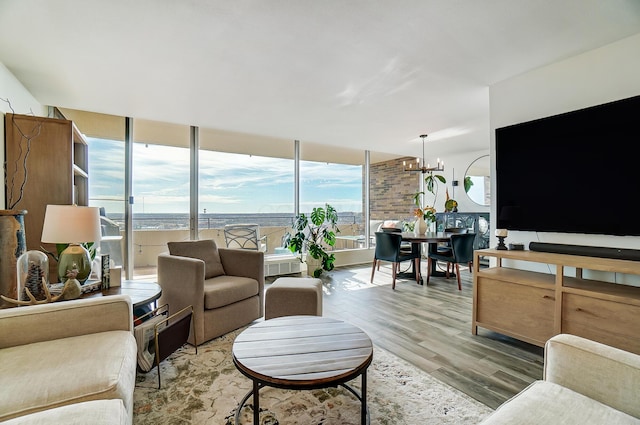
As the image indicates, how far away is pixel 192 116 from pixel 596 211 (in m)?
4.32

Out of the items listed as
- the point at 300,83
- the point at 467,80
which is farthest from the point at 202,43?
the point at 467,80

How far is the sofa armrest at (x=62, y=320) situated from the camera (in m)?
1.48

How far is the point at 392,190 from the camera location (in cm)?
726

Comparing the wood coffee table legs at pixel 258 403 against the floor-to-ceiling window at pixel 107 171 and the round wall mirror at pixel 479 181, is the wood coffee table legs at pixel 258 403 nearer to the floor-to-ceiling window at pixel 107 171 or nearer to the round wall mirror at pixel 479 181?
the floor-to-ceiling window at pixel 107 171

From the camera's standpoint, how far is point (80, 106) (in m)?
3.55

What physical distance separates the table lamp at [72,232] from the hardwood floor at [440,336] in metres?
2.26

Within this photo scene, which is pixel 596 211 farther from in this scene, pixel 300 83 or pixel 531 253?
pixel 300 83

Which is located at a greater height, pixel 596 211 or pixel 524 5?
pixel 524 5

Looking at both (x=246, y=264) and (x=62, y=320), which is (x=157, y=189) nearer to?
(x=246, y=264)

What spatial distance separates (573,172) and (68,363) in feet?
11.4

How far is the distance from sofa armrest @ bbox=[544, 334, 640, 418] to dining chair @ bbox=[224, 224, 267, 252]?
429 centimetres

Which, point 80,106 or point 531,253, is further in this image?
point 80,106

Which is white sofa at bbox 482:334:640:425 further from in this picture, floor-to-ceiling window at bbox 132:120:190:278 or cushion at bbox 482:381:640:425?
floor-to-ceiling window at bbox 132:120:190:278

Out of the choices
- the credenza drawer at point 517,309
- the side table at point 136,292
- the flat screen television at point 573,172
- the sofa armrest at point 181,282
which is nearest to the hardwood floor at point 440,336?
the credenza drawer at point 517,309
